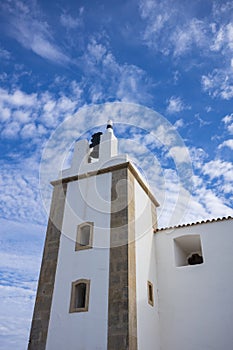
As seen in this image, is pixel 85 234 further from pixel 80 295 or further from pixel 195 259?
pixel 195 259

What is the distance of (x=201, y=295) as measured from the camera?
11.3m

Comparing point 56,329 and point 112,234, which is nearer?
point 56,329

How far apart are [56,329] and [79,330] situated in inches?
33.1

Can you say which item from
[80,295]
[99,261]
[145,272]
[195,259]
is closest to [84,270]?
[99,261]

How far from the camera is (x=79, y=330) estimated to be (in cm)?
980

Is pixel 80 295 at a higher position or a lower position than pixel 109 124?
lower

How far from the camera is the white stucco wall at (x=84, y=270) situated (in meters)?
9.70

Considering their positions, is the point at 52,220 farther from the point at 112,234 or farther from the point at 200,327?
the point at 200,327

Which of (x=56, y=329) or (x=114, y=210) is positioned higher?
(x=114, y=210)

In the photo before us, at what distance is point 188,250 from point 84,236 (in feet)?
14.7

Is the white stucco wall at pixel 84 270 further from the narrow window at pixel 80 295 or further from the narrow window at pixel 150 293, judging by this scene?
the narrow window at pixel 150 293

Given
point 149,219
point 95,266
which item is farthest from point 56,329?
point 149,219

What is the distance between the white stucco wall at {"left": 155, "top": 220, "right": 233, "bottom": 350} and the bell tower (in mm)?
475

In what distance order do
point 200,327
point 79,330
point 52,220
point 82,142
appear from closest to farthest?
point 79,330, point 200,327, point 52,220, point 82,142
